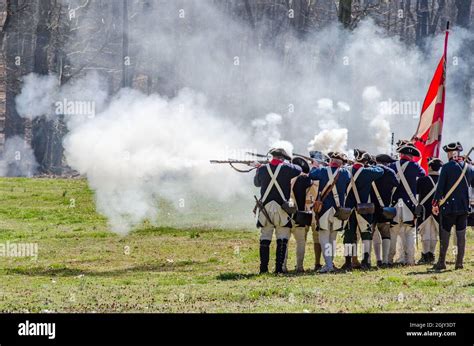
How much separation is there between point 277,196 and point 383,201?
1.93 m

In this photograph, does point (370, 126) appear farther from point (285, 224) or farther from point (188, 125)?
point (285, 224)

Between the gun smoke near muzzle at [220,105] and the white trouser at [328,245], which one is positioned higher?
the gun smoke near muzzle at [220,105]

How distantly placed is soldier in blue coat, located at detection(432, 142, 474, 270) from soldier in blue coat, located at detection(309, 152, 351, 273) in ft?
4.69

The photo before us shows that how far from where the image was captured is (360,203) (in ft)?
55.3

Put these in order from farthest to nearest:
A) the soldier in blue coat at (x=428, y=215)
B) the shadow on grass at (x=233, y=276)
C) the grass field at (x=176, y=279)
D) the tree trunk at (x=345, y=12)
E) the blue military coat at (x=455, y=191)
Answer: the tree trunk at (x=345, y=12) → the soldier in blue coat at (x=428, y=215) → the blue military coat at (x=455, y=191) → the shadow on grass at (x=233, y=276) → the grass field at (x=176, y=279)

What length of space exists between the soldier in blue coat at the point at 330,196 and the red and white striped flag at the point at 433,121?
12.8 feet

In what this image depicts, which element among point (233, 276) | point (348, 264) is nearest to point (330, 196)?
point (348, 264)

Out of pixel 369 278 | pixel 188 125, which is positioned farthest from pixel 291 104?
pixel 369 278

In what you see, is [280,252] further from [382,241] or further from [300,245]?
[382,241]

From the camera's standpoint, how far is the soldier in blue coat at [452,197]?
16.1 m

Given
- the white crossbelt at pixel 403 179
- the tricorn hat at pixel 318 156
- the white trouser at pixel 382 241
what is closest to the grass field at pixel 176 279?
the white trouser at pixel 382 241

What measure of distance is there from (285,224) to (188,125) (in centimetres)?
847

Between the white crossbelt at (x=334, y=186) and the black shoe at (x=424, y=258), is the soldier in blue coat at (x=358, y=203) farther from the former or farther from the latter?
the black shoe at (x=424, y=258)
